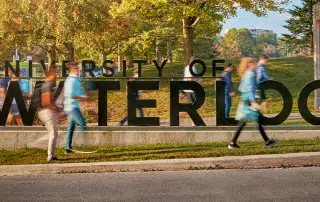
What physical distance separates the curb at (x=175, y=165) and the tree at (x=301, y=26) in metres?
36.5

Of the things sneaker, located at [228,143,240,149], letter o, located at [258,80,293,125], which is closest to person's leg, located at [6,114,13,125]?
sneaker, located at [228,143,240,149]

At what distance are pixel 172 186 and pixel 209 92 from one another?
1691 centimetres

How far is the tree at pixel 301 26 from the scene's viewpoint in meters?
43.9

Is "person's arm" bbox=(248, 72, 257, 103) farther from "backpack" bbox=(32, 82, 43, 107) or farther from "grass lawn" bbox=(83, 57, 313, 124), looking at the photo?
"grass lawn" bbox=(83, 57, 313, 124)

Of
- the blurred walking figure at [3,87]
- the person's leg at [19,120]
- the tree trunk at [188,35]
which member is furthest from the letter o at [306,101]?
the tree trunk at [188,35]

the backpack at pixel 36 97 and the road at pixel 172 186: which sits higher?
the backpack at pixel 36 97

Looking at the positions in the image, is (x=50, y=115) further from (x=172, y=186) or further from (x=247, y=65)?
(x=247, y=65)

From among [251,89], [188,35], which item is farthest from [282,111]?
[188,35]

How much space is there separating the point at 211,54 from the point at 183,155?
59661 millimetres

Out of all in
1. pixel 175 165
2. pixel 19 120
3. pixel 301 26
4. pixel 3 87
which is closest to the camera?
pixel 175 165

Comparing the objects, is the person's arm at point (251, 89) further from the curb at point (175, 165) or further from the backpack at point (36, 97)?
the backpack at point (36, 97)

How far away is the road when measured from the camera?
21.7ft

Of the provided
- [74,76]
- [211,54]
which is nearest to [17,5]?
[74,76]

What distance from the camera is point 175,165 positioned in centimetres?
872
